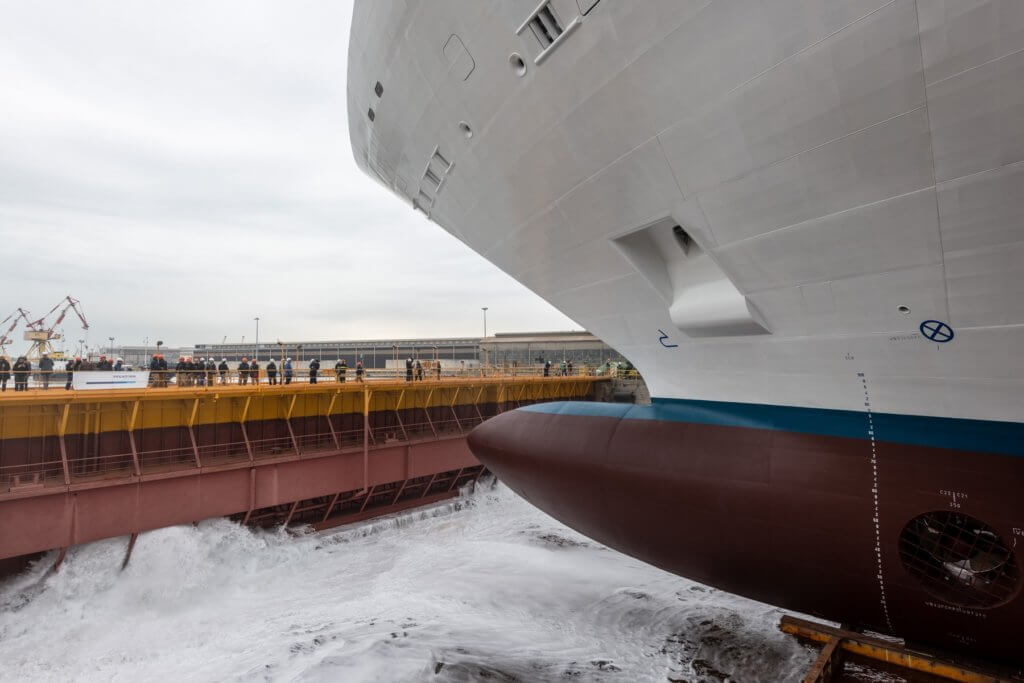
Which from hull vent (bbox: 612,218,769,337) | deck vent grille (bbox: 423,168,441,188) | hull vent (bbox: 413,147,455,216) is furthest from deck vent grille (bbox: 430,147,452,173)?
hull vent (bbox: 612,218,769,337)

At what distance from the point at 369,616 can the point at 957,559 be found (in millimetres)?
9856

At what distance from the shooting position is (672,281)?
6312 mm

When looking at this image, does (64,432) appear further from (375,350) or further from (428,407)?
(375,350)

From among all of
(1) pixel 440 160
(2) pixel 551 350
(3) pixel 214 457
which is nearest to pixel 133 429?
(3) pixel 214 457

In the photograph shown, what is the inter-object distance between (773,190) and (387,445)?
49.9 feet

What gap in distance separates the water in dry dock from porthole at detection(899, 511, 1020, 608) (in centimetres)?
357

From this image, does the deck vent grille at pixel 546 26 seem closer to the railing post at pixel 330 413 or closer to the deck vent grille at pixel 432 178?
the deck vent grille at pixel 432 178

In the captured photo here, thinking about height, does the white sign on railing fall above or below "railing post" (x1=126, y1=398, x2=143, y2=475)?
above

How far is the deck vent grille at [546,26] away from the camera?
457 cm

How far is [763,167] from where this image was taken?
436 centimetres

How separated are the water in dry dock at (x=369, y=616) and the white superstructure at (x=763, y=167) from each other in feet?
16.5

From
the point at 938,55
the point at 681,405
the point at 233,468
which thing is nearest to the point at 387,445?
the point at 233,468

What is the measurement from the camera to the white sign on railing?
13.7 meters

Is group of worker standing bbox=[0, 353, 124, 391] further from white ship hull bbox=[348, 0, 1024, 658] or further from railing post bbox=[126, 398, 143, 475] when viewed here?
white ship hull bbox=[348, 0, 1024, 658]
